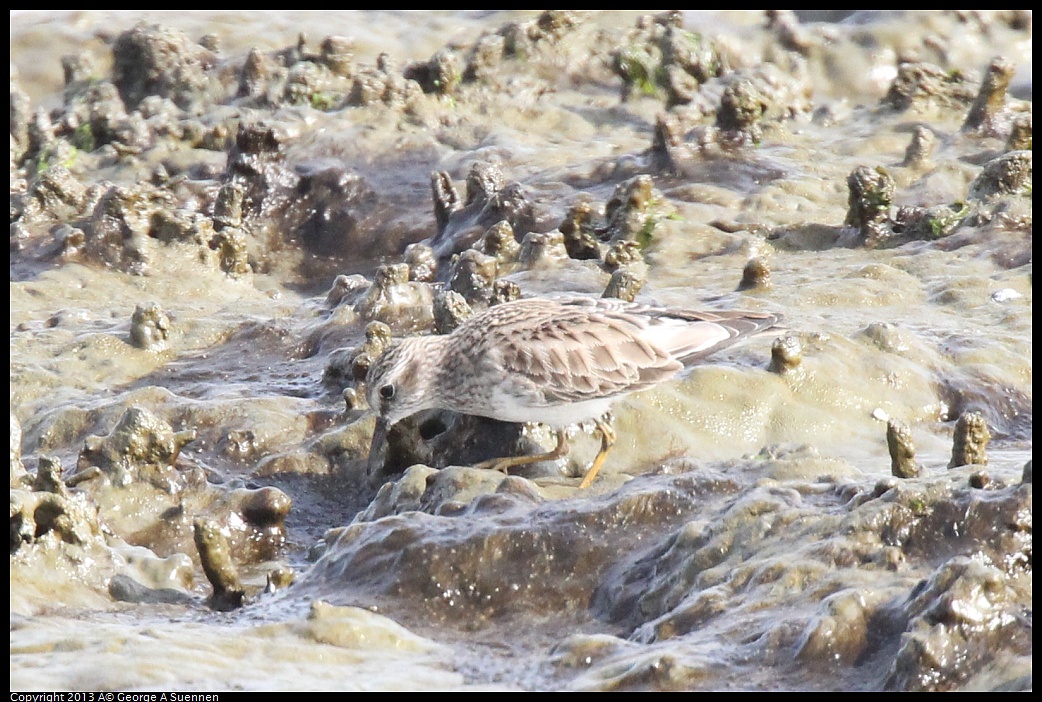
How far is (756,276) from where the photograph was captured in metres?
8.62

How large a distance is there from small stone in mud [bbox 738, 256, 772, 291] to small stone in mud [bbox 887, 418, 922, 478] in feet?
10.3

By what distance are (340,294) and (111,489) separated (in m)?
3.06

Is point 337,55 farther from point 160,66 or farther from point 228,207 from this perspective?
point 228,207

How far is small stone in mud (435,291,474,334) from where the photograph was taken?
7742 mm

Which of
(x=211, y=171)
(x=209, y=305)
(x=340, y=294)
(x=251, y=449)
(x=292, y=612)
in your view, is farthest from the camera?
(x=211, y=171)

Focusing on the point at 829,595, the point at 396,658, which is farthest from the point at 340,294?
the point at 829,595

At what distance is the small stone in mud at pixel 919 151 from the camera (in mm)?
11242

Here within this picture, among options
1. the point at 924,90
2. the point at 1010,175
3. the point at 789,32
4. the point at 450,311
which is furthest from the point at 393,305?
the point at 789,32

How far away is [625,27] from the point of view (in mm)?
14047

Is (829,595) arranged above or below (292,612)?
above

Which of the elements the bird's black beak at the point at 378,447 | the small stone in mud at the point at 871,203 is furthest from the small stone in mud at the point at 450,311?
the small stone in mud at the point at 871,203

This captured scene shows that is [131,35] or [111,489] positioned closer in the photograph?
[111,489]

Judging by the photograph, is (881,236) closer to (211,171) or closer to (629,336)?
(629,336)

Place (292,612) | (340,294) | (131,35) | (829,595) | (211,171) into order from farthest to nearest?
(131,35)
(211,171)
(340,294)
(292,612)
(829,595)
